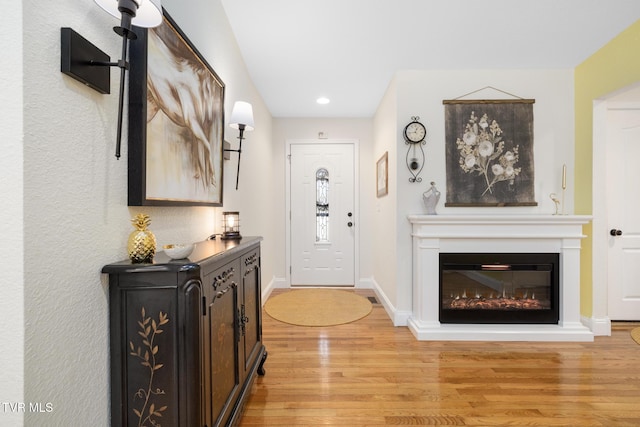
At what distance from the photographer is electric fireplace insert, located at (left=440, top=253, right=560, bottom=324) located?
270cm

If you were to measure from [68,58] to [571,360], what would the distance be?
137 inches

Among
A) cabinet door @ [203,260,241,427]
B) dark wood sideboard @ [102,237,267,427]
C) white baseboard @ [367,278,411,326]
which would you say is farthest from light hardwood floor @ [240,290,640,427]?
dark wood sideboard @ [102,237,267,427]

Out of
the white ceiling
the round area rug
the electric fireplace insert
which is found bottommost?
the round area rug

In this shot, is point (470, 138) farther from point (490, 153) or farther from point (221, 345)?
point (221, 345)

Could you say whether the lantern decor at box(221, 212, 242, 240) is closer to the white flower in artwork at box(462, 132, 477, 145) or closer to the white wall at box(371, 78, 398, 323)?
the white wall at box(371, 78, 398, 323)

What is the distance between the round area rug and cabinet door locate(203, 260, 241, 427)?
161cm

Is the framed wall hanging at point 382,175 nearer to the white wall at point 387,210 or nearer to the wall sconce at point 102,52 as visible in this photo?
the white wall at point 387,210

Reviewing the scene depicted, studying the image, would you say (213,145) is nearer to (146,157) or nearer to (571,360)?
(146,157)

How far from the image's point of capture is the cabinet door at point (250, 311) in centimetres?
159

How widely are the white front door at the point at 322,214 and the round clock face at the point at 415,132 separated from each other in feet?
5.20

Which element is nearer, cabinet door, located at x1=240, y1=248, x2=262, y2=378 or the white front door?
cabinet door, located at x1=240, y1=248, x2=262, y2=378

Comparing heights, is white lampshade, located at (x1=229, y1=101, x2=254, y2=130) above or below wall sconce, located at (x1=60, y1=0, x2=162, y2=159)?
above
